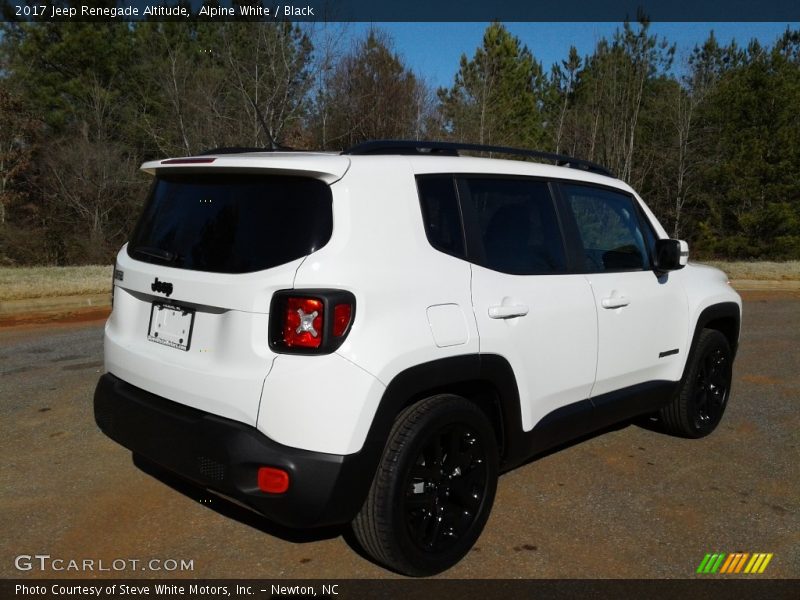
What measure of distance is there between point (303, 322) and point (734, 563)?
7.39 ft

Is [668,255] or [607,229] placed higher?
[607,229]

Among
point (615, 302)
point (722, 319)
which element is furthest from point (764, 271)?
point (615, 302)

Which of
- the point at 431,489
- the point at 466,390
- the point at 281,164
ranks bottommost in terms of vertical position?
the point at 431,489

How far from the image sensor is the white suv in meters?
2.59

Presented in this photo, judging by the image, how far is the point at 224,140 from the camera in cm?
2344

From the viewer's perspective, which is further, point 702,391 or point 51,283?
point 51,283

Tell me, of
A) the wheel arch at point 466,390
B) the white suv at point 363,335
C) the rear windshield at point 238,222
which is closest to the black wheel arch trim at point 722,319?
the white suv at point 363,335

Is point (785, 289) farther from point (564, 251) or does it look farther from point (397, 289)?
point (397, 289)

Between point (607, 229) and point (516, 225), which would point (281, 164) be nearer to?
point (516, 225)

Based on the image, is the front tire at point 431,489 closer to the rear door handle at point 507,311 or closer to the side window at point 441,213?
the rear door handle at point 507,311

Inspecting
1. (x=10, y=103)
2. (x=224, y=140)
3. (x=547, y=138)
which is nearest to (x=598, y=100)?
(x=547, y=138)

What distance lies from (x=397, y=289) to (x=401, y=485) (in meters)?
0.78

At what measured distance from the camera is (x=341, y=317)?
8.48 ft

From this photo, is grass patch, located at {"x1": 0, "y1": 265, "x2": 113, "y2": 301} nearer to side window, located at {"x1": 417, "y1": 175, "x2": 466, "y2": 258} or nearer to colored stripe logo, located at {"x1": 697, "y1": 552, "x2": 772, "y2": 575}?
side window, located at {"x1": 417, "y1": 175, "x2": 466, "y2": 258}
